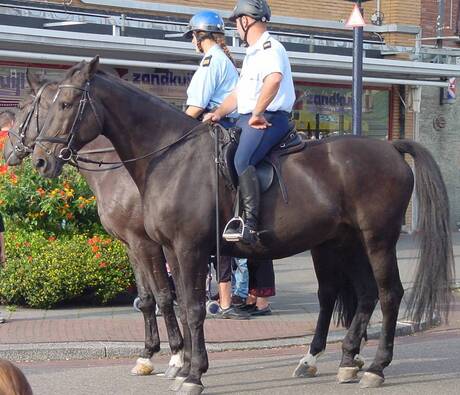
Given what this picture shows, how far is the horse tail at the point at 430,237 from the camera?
26.5 feet

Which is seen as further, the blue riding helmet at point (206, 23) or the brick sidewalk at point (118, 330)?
Answer: the brick sidewalk at point (118, 330)

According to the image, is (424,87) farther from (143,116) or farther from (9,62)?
(143,116)

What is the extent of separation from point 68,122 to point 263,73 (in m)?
1.51

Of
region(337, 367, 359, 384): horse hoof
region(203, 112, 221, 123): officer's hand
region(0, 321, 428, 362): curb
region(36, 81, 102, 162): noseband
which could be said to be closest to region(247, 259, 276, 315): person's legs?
region(0, 321, 428, 362): curb

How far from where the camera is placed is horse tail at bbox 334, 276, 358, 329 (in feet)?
27.5

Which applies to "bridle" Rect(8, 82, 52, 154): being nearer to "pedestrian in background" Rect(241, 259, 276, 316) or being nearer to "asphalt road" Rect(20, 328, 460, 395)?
"asphalt road" Rect(20, 328, 460, 395)

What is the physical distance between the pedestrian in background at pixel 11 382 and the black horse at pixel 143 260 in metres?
5.05

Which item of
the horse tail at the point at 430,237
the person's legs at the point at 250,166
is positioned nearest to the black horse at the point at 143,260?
the horse tail at the point at 430,237

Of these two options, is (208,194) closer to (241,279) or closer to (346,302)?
→ (346,302)

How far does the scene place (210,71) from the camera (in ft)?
27.0

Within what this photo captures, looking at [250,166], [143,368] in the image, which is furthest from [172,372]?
[250,166]

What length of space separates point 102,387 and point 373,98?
49.8 ft

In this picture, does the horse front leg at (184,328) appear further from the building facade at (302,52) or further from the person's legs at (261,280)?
the building facade at (302,52)

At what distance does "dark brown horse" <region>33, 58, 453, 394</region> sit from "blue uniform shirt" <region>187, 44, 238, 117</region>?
2.30ft
